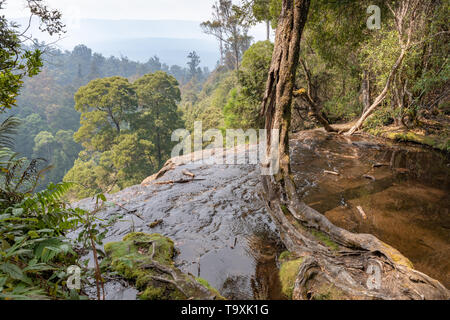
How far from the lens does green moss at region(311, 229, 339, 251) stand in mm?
3524

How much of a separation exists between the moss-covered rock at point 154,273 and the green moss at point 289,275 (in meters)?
0.99

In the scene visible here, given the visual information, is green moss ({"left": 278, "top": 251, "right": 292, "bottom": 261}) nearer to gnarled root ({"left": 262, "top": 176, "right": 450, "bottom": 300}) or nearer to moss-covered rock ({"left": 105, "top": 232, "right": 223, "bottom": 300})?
gnarled root ({"left": 262, "top": 176, "right": 450, "bottom": 300})

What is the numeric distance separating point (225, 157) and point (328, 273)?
8.65 metres

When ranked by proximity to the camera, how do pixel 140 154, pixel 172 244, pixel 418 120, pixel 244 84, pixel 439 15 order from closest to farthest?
pixel 172 244, pixel 439 15, pixel 418 120, pixel 244 84, pixel 140 154

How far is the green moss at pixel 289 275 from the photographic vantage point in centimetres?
309

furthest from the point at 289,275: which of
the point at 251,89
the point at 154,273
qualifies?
the point at 251,89

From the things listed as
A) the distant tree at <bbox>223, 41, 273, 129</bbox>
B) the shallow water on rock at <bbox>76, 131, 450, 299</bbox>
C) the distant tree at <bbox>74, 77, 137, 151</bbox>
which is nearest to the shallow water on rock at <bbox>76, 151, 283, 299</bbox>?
the shallow water on rock at <bbox>76, 131, 450, 299</bbox>

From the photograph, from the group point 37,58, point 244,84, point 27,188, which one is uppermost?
point 244,84

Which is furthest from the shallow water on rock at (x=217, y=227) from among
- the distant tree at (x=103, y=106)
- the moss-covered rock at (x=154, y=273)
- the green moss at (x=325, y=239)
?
the distant tree at (x=103, y=106)

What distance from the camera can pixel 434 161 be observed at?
8.00 metres

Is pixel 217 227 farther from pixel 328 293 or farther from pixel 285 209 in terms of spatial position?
pixel 328 293

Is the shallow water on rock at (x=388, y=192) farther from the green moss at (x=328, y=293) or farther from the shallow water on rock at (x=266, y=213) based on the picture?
the green moss at (x=328, y=293)
